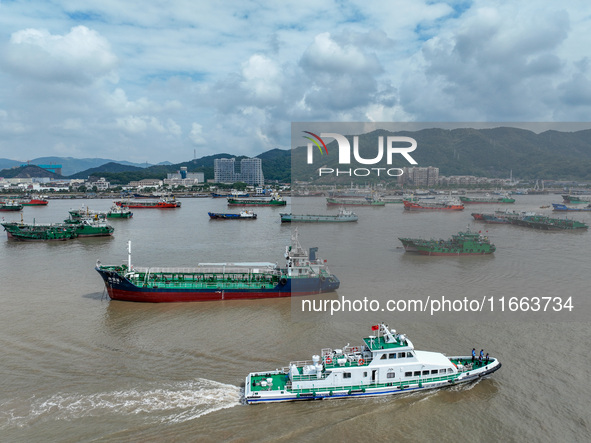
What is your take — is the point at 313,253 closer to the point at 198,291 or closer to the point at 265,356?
the point at 198,291

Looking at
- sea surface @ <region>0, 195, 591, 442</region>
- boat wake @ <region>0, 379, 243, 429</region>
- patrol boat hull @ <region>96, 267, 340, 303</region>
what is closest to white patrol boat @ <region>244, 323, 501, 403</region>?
sea surface @ <region>0, 195, 591, 442</region>

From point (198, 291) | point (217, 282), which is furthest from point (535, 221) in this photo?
point (198, 291)

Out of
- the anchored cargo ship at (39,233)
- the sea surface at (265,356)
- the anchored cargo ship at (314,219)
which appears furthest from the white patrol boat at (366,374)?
the anchored cargo ship at (314,219)

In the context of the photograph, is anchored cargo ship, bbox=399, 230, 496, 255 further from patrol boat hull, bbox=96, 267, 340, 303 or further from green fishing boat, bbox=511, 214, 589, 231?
green fishing boat, bbox=511, 214, 589, 231

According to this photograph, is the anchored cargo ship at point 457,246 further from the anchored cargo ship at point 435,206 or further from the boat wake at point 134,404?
the anchored cargo ship at point 435,206

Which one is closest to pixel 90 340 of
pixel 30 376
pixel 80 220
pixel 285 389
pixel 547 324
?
pixel 30 376
